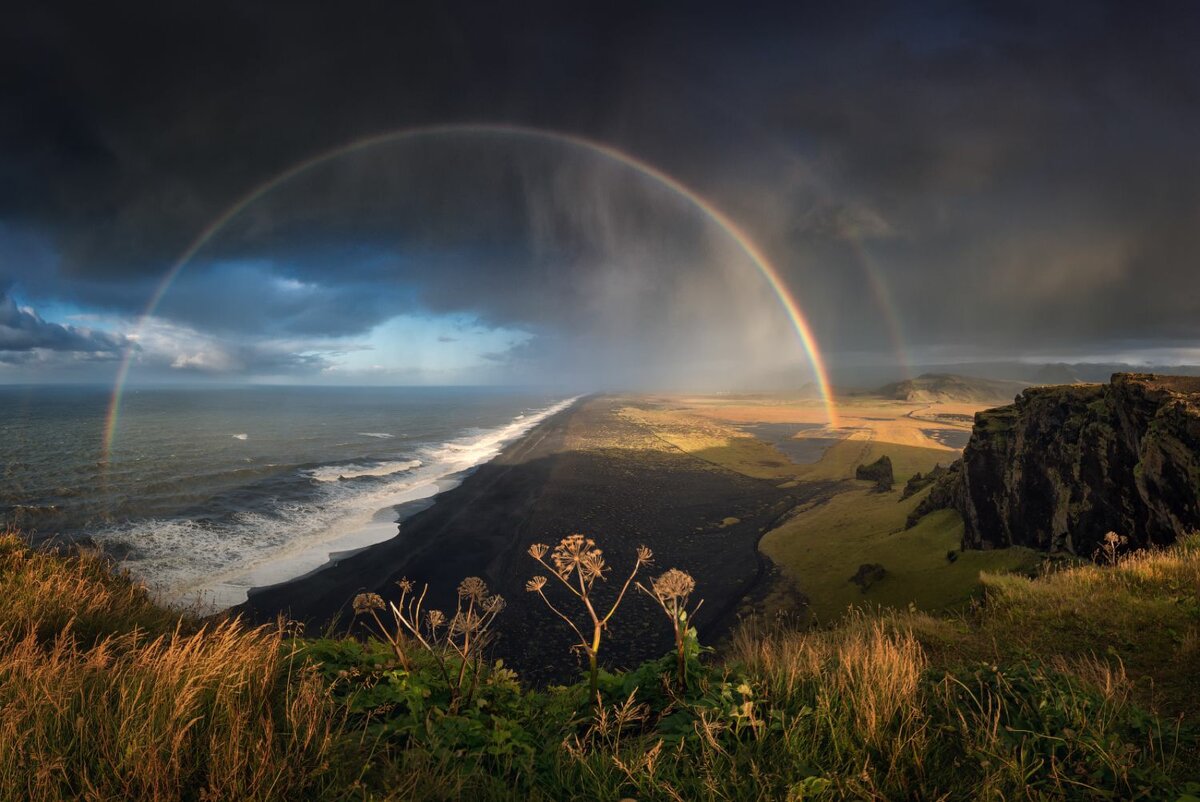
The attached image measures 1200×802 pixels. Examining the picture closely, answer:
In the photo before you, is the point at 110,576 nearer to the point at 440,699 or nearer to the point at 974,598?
the point at 440,699

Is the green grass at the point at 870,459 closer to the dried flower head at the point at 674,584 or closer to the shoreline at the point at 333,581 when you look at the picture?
the shoreline at the point at 333,581

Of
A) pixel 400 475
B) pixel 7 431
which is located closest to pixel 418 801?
pixel 400 475

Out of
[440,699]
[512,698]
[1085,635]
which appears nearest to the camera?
[440,699]

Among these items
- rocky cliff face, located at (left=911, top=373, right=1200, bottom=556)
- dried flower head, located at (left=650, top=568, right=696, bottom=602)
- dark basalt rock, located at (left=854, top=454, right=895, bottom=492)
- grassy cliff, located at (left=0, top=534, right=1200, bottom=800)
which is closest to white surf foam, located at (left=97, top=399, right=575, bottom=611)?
grassy cliff, located at (left=0, top=534, right=1200, bottom=800)

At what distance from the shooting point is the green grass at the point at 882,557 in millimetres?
13719

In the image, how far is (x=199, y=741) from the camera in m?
3.00

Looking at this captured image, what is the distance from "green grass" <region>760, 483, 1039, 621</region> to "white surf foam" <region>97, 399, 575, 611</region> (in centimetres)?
1894

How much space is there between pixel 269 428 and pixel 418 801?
94888mm

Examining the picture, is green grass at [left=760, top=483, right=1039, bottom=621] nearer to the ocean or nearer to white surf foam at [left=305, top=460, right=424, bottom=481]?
the ocean

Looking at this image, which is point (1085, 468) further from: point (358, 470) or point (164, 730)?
point (358, 470)

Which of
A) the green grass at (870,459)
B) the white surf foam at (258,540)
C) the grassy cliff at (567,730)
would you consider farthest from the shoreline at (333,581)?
the green grass at (870,459)

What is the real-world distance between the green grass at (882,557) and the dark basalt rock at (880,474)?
5.39 metres

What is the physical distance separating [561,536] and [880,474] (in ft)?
78.2

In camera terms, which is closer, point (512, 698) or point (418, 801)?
point (418, 801)
